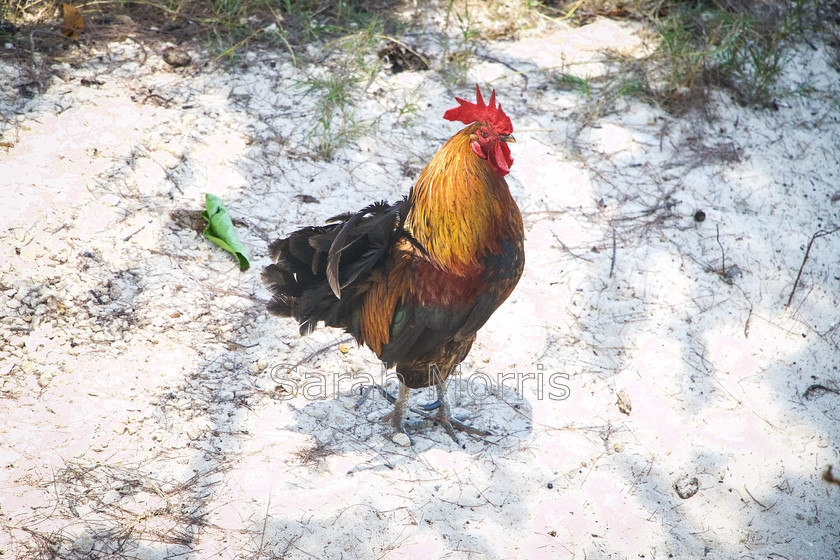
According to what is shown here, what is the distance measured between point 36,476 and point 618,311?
3.77m

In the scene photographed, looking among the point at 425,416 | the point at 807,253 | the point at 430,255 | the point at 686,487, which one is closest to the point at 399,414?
the point at 425,416

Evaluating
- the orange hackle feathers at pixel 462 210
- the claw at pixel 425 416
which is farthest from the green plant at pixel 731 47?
the claw at pixel 425 416

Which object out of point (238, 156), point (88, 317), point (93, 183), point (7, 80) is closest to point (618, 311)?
point (238, 156)

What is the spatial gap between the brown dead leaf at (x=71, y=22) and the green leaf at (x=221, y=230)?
93.1 inches

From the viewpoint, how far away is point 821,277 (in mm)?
4902

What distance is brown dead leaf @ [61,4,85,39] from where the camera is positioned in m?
5.53

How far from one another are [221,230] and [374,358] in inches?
57.2

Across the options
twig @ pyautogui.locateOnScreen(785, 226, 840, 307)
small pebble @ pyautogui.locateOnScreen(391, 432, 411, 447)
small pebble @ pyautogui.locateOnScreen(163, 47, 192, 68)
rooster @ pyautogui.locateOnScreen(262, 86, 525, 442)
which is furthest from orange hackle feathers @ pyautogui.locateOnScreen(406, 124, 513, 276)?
small pebble @ pyautogui.locateOnScreen(163, 47, 192, 68)

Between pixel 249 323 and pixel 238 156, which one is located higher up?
pixel 238 156

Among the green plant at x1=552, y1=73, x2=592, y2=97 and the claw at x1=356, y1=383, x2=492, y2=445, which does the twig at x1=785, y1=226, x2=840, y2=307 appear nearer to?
the green plant at x1=552, y1=73, x2=592, y2=97

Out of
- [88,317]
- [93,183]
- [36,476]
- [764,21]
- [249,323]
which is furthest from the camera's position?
[764,21]

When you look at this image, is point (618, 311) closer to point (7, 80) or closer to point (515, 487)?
point (515, 487)

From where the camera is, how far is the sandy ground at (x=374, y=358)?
3.28 m

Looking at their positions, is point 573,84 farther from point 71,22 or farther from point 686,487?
point 71,22
